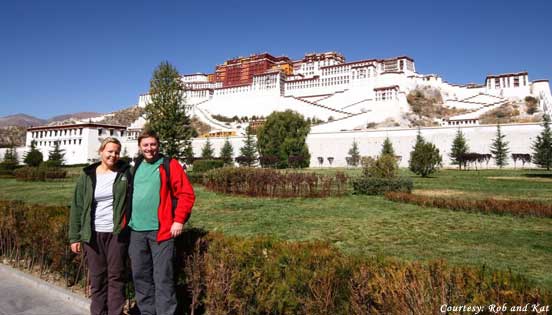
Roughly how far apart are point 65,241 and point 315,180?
1083cm

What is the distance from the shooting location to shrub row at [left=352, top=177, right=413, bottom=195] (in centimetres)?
1391

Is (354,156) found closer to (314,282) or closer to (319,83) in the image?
(319,83)

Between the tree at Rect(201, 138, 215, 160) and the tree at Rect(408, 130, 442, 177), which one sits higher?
the tree at Rect(201, 138, 215, 160)

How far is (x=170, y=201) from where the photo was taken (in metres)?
3.20

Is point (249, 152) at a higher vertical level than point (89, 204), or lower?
higher

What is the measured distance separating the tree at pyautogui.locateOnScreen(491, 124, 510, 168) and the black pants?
42.8 metres

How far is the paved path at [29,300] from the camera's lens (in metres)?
3.71

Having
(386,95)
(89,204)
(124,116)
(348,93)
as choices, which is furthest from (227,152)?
(124,116)

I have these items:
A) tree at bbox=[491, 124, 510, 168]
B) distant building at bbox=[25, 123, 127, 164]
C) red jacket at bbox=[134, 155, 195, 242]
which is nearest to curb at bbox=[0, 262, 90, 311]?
red jacket at bbox=[134, 155, 195, 242]

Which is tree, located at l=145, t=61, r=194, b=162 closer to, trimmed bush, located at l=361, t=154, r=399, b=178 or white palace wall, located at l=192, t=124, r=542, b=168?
trimmed bush, located at l=361, t=154, r=399, b=178

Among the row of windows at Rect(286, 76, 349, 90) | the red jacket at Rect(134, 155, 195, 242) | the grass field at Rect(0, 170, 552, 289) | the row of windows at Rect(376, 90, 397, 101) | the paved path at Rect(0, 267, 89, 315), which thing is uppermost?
the row of windows at Rect(286, 76, 349, 90)

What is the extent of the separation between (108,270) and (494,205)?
1051cm

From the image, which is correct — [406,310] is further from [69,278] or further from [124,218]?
[69,278]

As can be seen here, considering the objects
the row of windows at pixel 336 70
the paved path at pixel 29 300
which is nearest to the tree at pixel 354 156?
the row of windows at pixel 336 70
